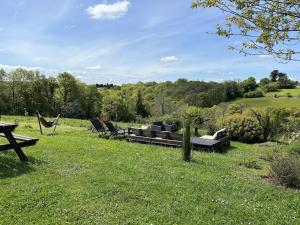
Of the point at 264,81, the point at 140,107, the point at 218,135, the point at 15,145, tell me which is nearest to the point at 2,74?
the point at 140,107

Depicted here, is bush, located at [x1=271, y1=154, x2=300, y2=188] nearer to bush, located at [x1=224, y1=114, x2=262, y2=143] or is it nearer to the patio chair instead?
the patio chair

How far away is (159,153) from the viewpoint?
421 inches

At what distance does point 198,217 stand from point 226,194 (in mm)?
1482

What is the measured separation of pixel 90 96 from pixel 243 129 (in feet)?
115

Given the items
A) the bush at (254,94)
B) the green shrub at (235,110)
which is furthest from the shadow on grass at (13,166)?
the bush at (254,94)

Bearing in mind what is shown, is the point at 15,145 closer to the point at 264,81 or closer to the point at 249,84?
the point at 249,84

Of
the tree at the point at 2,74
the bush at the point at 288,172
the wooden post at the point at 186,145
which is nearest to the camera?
the bush at the point at 288,172

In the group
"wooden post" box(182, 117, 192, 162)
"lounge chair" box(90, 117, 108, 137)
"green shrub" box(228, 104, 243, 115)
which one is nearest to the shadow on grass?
"wooden post" box(182, 117, 192, 162)

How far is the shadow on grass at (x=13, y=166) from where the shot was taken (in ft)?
22.8

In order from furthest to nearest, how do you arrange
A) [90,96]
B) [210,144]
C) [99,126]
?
[90,96] → [99,126] → [210,144]

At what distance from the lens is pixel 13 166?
24.8 ft

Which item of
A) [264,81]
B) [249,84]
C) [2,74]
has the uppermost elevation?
[2,74]

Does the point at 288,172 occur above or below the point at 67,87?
below

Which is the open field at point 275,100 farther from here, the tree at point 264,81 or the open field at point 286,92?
the tree at point 264,81
